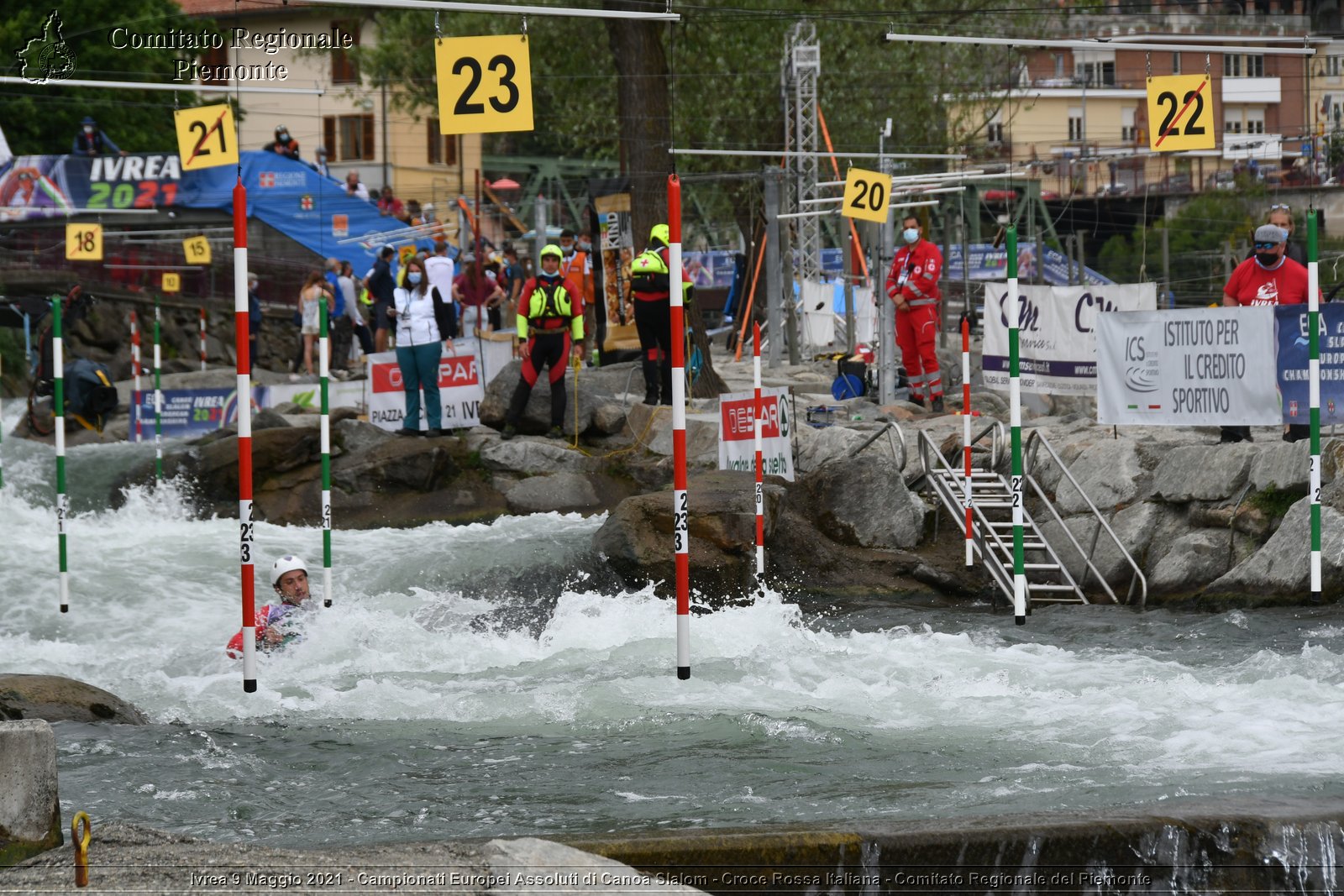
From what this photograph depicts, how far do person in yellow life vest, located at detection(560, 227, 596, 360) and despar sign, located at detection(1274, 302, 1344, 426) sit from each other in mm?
12015

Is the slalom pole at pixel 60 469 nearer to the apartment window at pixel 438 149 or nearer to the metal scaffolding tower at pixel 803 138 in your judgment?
the metal scaffolding tower at pixel 803 138

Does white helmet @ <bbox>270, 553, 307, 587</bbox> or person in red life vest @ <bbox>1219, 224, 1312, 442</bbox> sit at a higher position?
person in red life vest @ <bbox>1219, 224, 1312, 442</bbox>

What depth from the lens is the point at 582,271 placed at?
22875mm

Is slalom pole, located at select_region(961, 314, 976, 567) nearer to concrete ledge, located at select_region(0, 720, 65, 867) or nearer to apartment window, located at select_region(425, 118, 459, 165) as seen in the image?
concrete ledge, located at select_region(0, 720, 65, 867)

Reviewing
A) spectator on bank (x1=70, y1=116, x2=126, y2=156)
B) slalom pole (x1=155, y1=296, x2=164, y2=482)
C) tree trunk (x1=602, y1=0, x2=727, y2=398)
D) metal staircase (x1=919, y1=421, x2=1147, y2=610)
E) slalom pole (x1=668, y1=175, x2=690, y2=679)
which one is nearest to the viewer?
slalom pole (x1=668, y1=175, x2=690, y2=679)

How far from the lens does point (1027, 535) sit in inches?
507

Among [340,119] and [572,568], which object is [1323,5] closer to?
[572,568]

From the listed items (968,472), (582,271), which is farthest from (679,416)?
(582,271)

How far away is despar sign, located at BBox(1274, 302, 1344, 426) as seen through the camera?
10.9 meters

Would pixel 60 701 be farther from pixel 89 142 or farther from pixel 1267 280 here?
pixel 89 142

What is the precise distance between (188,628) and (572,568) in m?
3.02

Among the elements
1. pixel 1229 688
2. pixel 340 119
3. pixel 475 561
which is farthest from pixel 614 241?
pixel 340 119

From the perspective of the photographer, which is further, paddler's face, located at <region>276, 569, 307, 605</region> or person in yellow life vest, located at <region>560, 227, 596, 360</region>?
person in yellow life vest, located at <region>560, 227, 596, 360</region>

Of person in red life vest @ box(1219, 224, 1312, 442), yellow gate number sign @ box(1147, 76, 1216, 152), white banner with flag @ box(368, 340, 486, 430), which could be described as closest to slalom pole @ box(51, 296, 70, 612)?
white banner with flag @ box(368, 340, 486, 430)
